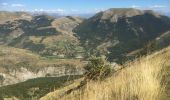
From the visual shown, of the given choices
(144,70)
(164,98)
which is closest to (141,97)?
(164,98)

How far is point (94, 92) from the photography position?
9.48 meters

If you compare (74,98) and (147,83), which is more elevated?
(147,83)

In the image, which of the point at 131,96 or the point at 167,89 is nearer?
the point at 131,96

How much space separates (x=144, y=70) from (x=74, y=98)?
244 centimetres

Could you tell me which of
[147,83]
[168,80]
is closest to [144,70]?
[168,80]

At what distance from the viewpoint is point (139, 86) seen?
898cm

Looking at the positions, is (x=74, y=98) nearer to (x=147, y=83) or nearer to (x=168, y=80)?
(x=147, y=83)

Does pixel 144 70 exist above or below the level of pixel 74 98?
above

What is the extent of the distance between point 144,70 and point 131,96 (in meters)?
2.11

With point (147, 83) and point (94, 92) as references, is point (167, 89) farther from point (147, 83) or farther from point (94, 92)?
point (94, 92)

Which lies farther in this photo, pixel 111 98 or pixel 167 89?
pixel 167 89

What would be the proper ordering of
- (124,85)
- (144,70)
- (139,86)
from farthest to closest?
(144,70) → (124,85) → (139,86)

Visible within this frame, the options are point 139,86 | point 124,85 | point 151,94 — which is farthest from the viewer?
point 124,85

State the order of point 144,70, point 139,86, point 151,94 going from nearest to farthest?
point 151,94, point 139,86, point 144,70
